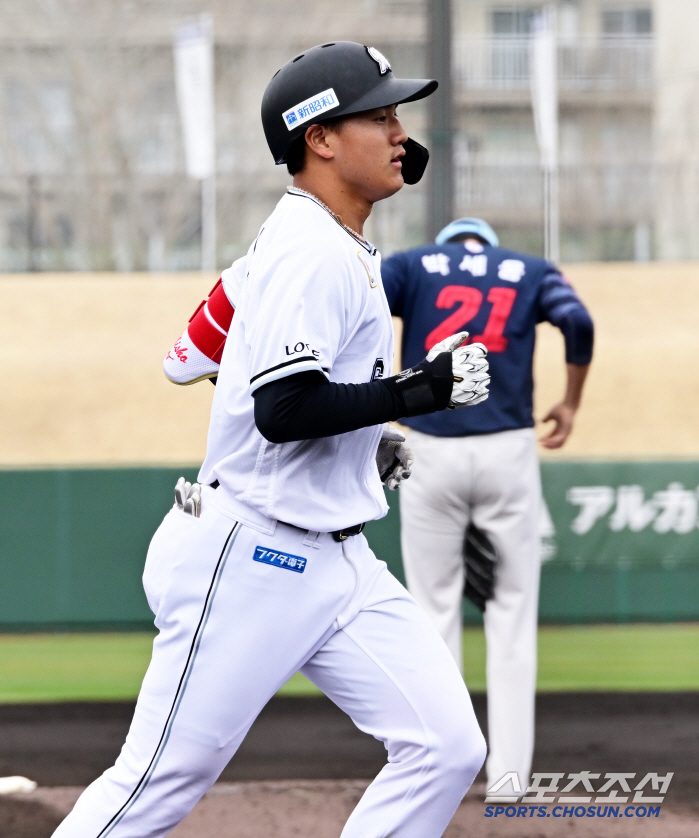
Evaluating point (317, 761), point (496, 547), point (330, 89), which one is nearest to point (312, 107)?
point (330, 89)

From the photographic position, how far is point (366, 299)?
221cm

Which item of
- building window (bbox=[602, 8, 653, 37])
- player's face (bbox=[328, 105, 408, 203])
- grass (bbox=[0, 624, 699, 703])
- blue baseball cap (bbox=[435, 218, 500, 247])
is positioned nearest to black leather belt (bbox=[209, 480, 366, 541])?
player's face (bbox=[328, 105, 408, 203])

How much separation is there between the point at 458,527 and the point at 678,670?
224 centimetres

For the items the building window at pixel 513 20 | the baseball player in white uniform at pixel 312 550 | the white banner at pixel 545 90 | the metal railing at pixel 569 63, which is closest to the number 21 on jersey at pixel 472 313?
the baseball player in white uniform at pixel 312 550

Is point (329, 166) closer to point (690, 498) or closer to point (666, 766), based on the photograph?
point (666, 766)

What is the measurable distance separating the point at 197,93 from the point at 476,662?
13.9 ft

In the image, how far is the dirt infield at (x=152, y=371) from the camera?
7082mm

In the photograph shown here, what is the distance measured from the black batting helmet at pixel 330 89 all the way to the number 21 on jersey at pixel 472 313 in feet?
4.71

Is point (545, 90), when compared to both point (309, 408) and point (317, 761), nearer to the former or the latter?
point (317, 761)

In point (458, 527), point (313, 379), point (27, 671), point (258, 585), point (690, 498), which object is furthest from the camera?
point (690, 498)

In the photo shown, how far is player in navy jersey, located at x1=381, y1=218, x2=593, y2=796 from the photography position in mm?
3717

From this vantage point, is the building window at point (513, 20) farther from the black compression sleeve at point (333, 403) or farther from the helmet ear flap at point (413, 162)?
the black compression sleeve at point (333, 403)

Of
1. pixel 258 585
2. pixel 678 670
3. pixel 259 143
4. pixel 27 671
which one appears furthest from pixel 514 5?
pixel 258 585

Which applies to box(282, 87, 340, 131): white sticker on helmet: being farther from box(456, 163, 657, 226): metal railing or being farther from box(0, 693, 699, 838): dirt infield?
box(456, 163, 657, 226): metal railing
